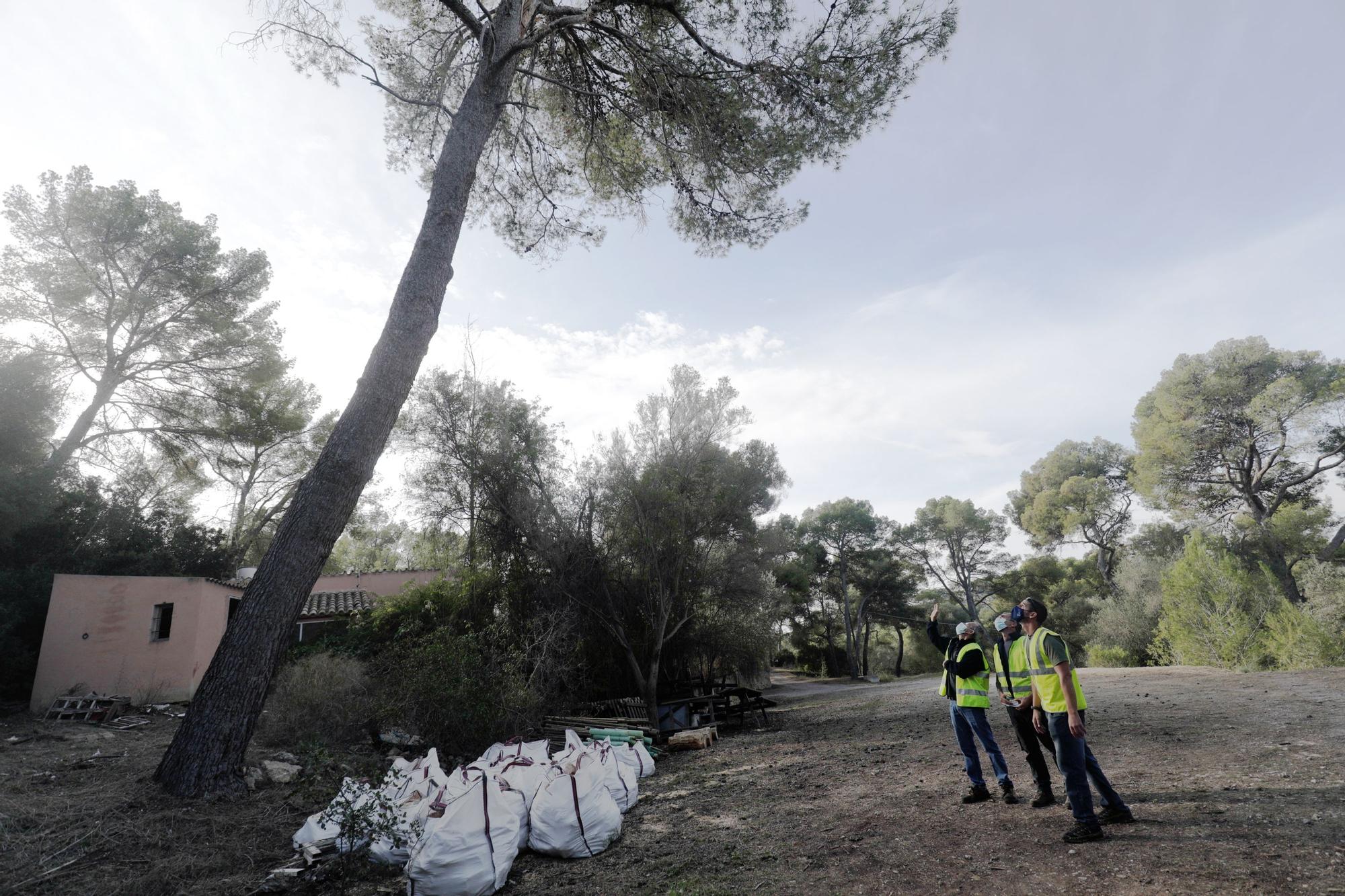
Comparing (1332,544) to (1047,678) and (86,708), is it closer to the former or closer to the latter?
(1047,678)

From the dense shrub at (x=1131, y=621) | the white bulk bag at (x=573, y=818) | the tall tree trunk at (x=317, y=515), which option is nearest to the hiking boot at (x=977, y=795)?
the white bulk bag at (x=573, y=818)

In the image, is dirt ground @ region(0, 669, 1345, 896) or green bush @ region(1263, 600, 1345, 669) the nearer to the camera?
dirt ground @ region(0, 669, 1345, 896)

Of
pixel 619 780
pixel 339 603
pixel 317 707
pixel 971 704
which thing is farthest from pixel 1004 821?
pixel 339 603

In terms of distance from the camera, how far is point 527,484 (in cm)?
1117

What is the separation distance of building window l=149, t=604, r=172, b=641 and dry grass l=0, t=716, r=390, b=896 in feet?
24.6

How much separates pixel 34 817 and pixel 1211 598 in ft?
56.1

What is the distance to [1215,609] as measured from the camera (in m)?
11.7

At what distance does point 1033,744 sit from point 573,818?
10.6 feet

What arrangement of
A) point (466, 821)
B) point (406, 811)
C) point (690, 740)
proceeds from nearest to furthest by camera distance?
point (466, 821)
point (406, 811)
point (690, 740)

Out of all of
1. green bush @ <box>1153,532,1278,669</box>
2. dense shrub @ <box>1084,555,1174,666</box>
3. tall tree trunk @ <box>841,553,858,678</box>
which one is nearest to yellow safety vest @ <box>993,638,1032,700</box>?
green bush @ <box>1153,532,1278,669</box>

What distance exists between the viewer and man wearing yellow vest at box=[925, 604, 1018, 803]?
411 centimetres

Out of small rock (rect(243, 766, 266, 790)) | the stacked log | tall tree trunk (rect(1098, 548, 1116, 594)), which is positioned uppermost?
tall tree trunk (rect(1098, 548, 1116, 594))

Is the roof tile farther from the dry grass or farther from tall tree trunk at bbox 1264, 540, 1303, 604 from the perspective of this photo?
tall tree trunk at bbox 1264, 540, 1303, 604

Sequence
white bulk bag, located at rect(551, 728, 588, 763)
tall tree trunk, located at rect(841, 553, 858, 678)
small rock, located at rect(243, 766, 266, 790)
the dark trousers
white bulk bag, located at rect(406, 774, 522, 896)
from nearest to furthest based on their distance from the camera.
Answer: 1. white bulk bag, located at rect(406, 774, 522, 896)
2. the dark trousers
3. small rock, located at rect(243, 766, 266, 790)
4. white bulk bag, located at rect(551, 728, 588, 763)
5. tall tree trunk, located at rect(841, 553, 858, 678)
